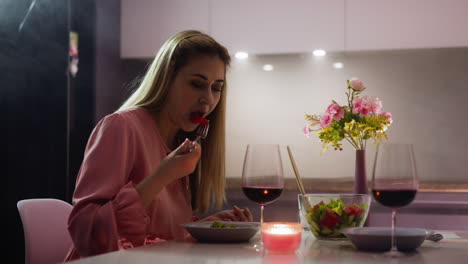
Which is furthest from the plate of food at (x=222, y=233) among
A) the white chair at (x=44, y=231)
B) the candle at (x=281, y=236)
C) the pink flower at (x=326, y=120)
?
the white chair at (x=44, y=231)

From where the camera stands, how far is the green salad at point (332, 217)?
1.34 meters

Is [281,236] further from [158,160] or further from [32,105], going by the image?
[32,105]

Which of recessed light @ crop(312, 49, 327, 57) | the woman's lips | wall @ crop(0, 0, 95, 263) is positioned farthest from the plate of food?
recessed light @ crop(312, 49, 327, 57)

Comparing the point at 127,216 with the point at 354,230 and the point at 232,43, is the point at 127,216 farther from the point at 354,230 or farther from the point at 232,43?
the point at 232,43

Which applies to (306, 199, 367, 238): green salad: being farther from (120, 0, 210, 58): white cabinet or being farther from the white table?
(120, 0, 210, 58): white cabinet

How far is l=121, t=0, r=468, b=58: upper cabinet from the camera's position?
11.2 feet

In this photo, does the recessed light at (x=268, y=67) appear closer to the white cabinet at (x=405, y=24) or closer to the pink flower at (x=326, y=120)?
the white cabinet at (x=405, y=24)

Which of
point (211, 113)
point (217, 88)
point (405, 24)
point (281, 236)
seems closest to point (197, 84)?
point (217, 88)

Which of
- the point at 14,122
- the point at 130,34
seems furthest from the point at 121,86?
the point at 14,122

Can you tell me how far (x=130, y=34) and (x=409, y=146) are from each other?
10.1ft

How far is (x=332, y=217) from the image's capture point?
135 centimetres

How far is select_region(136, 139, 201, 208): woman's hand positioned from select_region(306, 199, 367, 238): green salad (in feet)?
0.99

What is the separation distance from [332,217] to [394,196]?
0.34 m

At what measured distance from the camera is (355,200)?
4.52 ft
